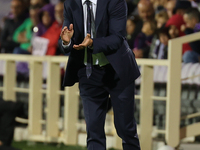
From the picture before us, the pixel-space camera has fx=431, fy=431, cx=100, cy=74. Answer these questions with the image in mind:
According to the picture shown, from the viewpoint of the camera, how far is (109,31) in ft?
8.41

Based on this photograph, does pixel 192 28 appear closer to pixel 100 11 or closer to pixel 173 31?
pixel 173 31

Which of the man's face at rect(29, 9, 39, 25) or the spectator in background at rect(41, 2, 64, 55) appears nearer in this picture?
the spectator in background at rect(41, 2, 64, 55)

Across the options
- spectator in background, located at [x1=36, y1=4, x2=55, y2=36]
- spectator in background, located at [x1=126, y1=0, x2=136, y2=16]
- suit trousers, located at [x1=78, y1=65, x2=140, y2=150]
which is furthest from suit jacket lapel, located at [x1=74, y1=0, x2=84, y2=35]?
spectator in background, located at [x1=36, y1=4, x2=55, y2=36]

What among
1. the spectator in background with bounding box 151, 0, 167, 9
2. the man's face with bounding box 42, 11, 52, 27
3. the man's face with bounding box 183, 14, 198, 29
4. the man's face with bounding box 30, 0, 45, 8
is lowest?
the man's face with bounding box 183, 14, 198, 29

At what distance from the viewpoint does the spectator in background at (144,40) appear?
4828 mm

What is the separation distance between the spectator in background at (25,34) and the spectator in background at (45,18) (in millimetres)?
99

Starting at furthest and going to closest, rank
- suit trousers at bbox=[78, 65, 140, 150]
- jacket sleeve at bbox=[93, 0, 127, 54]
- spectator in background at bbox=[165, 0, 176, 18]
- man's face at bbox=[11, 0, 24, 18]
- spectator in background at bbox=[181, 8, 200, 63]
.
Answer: man's face at bbox=[11, 0, 24, 18] → spectator in background at bbox=[165, 0, 176, 18] → spectator in background at bbox=[181, 8, 200, 63] → suit trousers at bbox=[78, 65, 140, 150] → jacket sleeve at bbox=[93, 0, 127, 54]

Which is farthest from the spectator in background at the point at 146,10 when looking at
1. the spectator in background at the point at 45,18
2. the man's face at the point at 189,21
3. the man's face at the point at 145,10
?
the spectator in background at the point at 45,18

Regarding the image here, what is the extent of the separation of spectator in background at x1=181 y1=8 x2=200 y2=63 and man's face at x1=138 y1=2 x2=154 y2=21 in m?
0.41

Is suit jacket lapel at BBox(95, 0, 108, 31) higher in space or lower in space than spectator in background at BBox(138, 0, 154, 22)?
lower

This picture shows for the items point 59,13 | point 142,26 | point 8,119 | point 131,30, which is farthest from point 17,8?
point 8,119

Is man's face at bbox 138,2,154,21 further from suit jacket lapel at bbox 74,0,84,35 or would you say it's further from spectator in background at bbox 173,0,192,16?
suit jacket lapel at bbox 74,0,84,35

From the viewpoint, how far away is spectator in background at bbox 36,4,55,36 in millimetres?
5527

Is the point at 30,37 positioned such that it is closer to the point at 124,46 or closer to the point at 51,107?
the point at 51,107
